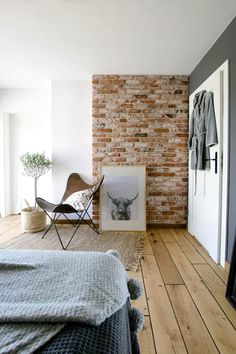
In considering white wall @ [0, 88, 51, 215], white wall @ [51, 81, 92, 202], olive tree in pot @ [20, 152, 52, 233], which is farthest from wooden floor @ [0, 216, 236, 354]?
white wall @ [0, 88, 51, 215]

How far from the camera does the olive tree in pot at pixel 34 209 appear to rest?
12.0 feet

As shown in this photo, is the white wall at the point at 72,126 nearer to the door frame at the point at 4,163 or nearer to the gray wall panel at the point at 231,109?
the door frame at the point at 4,163

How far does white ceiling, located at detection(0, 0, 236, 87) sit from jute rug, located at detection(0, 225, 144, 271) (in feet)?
7.68

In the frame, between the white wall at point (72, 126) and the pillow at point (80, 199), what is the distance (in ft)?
1.47

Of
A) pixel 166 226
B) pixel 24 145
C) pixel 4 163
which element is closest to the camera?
pixel 166 226

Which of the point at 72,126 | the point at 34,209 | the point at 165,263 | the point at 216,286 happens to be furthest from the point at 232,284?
the point at 72,126

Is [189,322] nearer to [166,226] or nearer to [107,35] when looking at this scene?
[166,226]

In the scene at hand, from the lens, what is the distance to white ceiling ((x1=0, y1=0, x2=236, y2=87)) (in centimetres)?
215

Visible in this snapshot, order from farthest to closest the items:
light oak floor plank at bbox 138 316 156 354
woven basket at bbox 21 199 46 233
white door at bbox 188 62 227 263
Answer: woven basket at bbox 21 199 46 233
white door at bbox 188 62 227 263
light oak floor plank at bbox 138 316 156 354

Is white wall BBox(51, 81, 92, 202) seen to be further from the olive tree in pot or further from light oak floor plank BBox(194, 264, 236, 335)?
light oak floor plank BBox(194, 264, 236, 335)

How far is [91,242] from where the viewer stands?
328cm

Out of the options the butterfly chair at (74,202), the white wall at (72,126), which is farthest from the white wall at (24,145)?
the butterfly chair at (74,202)

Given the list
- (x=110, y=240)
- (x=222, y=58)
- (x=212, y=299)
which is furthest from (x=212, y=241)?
(x=222, y=58)

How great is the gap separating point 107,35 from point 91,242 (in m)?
2.42
